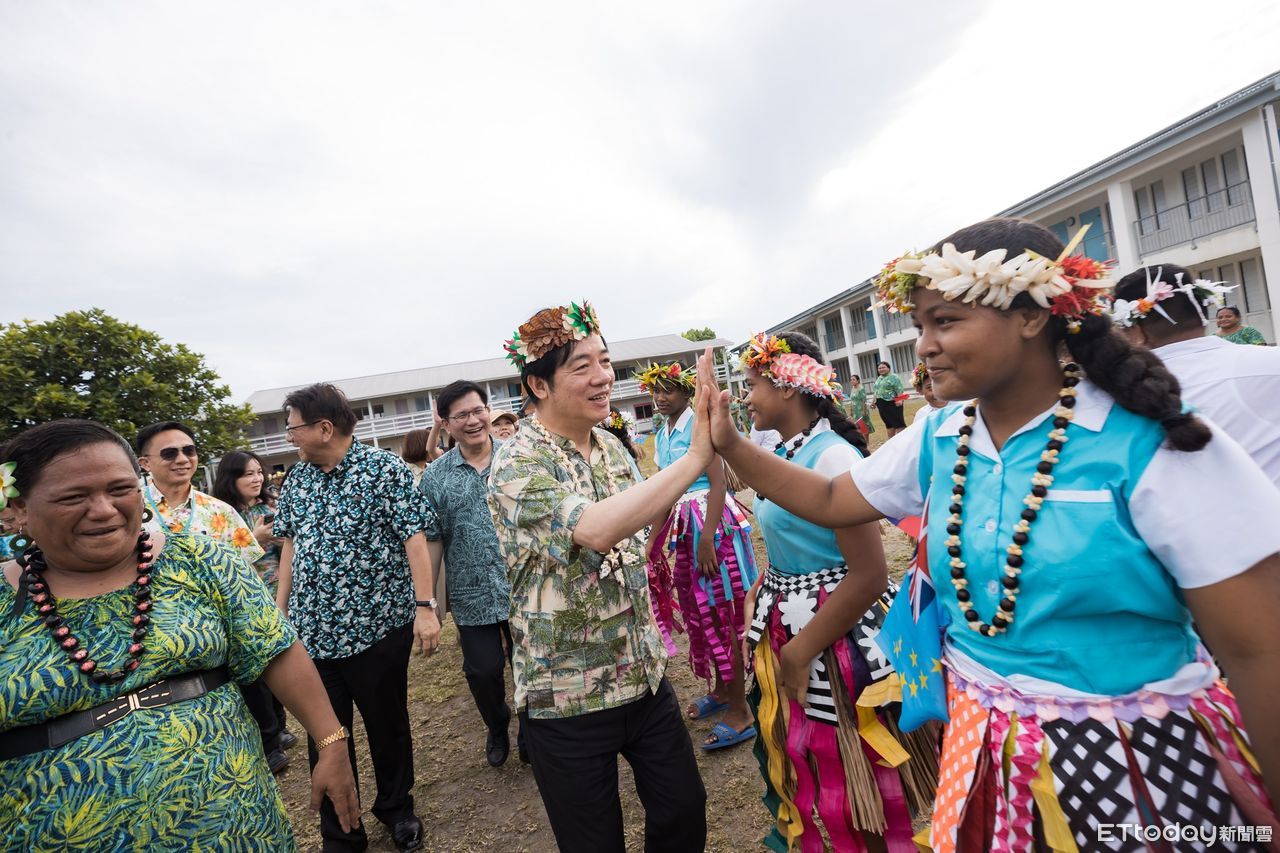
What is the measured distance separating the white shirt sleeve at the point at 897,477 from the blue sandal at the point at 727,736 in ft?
8.85

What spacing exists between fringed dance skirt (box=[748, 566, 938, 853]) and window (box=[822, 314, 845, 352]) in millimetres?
33999

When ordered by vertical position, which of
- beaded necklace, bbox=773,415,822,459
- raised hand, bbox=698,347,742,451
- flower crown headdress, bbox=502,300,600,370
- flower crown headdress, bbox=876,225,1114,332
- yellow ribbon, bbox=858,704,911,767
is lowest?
yellow ribbon, bbox=858,704,911,767

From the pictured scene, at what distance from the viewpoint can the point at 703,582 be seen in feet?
14.4

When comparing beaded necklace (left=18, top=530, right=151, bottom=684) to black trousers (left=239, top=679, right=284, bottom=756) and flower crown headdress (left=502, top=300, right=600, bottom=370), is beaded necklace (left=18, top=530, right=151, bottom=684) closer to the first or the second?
flower crown headdress (left=502, top=300, right=600, bottom=370)

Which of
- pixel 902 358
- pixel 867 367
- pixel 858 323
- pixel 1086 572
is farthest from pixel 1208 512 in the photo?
pixel 867 367

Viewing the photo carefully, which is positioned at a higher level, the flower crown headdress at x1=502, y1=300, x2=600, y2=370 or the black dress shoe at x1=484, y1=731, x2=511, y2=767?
the flower crown headdress at x1=502, y1=300, x2=600, y2=370

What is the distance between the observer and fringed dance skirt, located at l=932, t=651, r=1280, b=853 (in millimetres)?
1306

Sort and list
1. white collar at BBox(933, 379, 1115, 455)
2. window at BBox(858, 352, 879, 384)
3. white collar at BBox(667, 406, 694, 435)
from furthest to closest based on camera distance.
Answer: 1. window at BBox(858, 352, 879, 384)
2. white collar at BBox(667, 406, 694, 435)
3. white collar at BBox(933, 379, 1115, 455)

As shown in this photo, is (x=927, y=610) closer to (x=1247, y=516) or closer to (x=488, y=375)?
(x=1247, y=516)

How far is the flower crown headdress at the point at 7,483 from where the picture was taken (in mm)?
1797

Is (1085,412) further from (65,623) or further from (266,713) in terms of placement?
(266,713)

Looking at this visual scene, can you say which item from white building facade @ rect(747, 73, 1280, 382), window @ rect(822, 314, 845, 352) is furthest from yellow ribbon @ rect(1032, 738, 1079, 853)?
window @ rect(822, 314, 845, 352)

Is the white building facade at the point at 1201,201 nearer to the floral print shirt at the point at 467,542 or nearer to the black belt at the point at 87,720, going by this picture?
the floral print shirt at the point at 467,542

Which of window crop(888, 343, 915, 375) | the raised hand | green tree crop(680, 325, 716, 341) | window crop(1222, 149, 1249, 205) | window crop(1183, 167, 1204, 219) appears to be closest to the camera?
the raised hand
